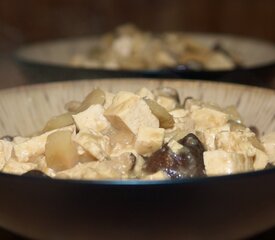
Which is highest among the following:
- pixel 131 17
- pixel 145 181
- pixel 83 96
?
pixel 145 181

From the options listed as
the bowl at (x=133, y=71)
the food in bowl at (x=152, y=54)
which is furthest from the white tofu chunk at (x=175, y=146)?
the food in bowl at (x=152, y=54)

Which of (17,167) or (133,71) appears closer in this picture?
(17,167)

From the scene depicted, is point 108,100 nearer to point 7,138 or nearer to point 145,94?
point 145,94

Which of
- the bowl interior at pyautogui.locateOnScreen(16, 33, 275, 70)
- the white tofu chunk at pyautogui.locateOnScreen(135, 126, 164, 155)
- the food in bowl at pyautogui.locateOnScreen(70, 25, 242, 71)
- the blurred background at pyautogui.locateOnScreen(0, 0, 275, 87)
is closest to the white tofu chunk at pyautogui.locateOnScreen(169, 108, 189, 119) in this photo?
the white tofu chunk at pyautogui.locateOnScreen(135, 126, 164, 155)

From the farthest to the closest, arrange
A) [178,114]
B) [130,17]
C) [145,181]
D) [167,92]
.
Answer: [130,17], [167,92], [178,114], [145,181]

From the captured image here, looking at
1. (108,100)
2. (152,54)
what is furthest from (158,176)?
(152,54)

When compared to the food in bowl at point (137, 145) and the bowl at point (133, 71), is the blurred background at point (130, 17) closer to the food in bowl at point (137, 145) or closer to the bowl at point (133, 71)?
the bowl at point (133, 71)

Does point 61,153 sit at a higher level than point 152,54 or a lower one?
higher

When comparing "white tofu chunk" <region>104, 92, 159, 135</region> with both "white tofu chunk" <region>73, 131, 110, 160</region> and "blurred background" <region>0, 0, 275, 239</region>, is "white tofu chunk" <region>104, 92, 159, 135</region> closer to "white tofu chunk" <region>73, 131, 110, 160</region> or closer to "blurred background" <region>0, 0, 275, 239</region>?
"white tofu chunk" <region>73, 131, 110, 160</region>
